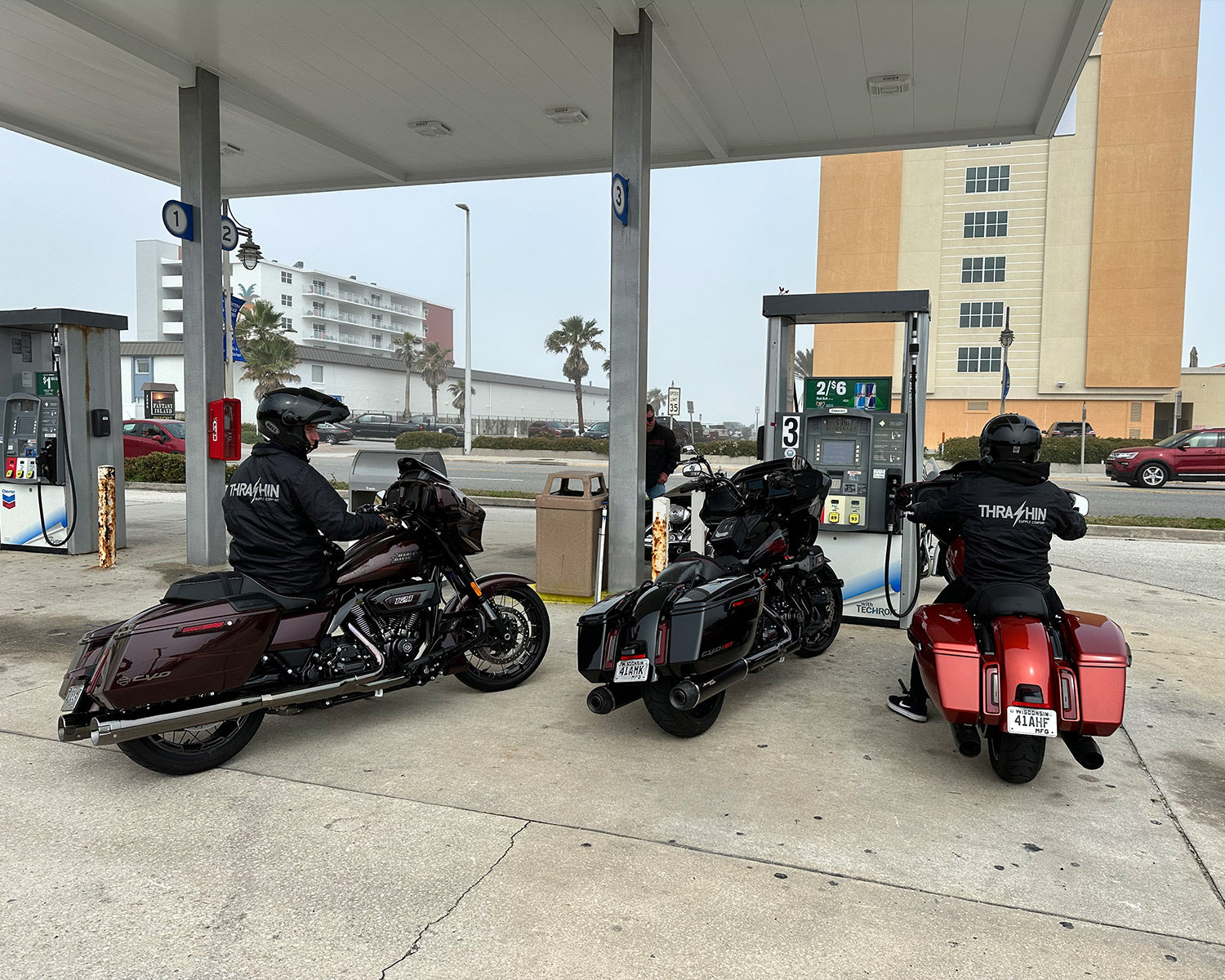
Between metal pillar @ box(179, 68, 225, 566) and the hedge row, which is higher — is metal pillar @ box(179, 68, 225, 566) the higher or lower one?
Answer: the higher one

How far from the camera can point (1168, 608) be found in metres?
7.58

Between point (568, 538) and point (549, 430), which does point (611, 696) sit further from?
point (549, 430)

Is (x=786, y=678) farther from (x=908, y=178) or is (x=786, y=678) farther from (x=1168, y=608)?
(x=908, y=178)

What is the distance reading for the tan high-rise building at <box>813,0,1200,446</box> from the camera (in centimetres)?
3634

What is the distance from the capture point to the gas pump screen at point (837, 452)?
6.59m

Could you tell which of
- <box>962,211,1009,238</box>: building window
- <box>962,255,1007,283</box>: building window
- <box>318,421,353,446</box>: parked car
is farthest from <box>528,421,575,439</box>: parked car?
<box>962,211,1009,238</box>: building window

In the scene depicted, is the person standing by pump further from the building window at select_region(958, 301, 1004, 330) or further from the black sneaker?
the building window at select_region(958, 301, 1004, 330)

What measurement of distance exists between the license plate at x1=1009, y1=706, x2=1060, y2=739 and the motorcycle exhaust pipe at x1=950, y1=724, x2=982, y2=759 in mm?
428

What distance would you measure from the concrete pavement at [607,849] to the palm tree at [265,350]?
44498 millimetres

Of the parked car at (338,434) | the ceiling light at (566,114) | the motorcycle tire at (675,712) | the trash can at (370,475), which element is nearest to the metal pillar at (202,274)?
the trash can at (370,475)

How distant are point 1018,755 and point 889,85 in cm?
705

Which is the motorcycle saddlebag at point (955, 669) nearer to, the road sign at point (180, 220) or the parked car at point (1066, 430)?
the road sign at point (180, 220)

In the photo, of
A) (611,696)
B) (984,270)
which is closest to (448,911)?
(611,696)

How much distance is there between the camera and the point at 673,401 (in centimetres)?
2425
